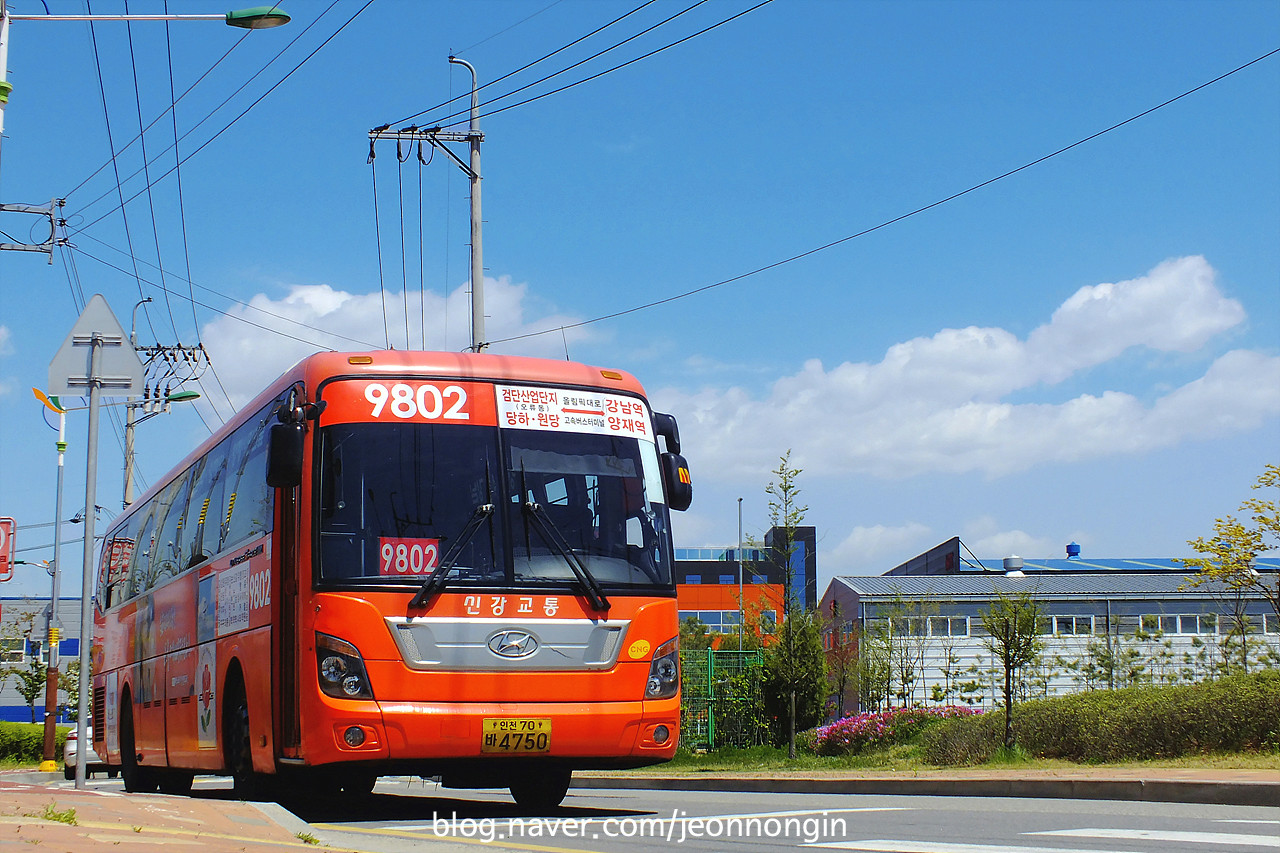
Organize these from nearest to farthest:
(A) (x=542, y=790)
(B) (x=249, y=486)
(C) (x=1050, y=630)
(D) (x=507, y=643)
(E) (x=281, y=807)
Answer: (E) (x=281, y=807), (D) (x=507, y=643), (A) (x=542, y=790), (B) (x=249, y=486), (C) (x=1050, y=630)

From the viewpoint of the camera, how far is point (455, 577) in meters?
9.48

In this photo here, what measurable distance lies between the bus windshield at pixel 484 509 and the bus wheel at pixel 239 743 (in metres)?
2.28

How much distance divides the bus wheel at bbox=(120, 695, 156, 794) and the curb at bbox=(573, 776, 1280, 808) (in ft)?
25.1

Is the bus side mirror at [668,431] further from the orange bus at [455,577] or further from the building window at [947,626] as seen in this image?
the building window at [947,626]

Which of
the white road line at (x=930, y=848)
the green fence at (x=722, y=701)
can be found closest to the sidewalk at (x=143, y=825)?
the white road line at (x=930, y=848)

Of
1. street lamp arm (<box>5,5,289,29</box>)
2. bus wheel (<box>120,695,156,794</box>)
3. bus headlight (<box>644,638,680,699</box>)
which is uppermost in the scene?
street lamp arm (<box>5,5,289,29</box>)

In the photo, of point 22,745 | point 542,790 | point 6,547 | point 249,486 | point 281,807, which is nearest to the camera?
point 281,807

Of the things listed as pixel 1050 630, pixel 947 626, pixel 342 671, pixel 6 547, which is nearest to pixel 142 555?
pixel 6 547

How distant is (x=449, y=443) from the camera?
9945 millimetres

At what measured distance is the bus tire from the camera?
10.8 meters

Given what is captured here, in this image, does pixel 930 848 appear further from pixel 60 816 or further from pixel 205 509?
pixel 205 509

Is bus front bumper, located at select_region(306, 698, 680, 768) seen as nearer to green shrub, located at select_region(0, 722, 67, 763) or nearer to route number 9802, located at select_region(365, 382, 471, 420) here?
route number 9802, located at select_region(365, 382, 471, 420)

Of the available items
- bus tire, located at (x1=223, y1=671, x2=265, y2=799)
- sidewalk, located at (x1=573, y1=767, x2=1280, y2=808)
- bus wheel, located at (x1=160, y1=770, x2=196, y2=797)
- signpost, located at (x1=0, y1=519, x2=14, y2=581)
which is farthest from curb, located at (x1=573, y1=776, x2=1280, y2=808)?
signpost, located at (x1=0, y1=519, x2=14, y2=581)

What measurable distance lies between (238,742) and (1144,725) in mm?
10845
